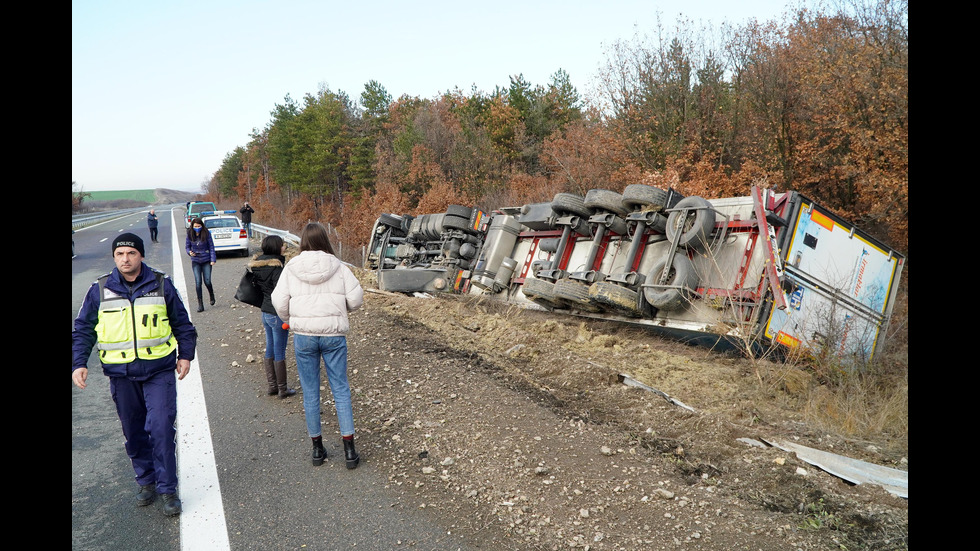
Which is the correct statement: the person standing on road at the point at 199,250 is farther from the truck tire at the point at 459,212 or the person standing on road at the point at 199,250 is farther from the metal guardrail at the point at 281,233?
the metal guardrail at the point at 281,233

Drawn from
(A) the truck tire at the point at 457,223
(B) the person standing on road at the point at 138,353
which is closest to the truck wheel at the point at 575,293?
(A) the truck tire at the point at 457,223

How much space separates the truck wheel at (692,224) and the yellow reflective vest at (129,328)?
5.80m

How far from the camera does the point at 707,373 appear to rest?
6.74m

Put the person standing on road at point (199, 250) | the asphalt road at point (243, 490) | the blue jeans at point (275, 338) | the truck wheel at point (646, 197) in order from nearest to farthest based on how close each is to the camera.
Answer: the asphalt road at point (243, 490)
the blue jeans at point (275, 338)
the truck wheel at point (646, 197)
the person standing on road at point (199, 250)

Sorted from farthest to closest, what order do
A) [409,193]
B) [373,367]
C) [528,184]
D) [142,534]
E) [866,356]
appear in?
1. [409,193]
2. [528,184]
3. [866,356]
4. [373,367]
5. [142,534]

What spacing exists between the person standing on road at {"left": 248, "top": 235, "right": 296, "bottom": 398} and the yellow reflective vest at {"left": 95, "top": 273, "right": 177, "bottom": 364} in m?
1.71

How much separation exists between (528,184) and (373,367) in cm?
2254

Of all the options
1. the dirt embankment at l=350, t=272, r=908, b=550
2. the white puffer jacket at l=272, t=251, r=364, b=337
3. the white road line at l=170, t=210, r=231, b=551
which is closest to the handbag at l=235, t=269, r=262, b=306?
the white road line at l=170, t=210, r=231, b=551

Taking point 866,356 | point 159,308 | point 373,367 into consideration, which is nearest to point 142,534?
point 159,308

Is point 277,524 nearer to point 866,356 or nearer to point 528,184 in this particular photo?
point 866,356

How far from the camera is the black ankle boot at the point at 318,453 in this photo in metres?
4.15

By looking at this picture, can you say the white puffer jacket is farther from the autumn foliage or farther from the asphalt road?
the autumn foliage

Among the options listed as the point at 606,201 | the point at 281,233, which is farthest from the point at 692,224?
the point at 281,233

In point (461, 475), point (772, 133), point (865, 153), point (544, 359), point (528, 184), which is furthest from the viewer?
point (528, 184)
